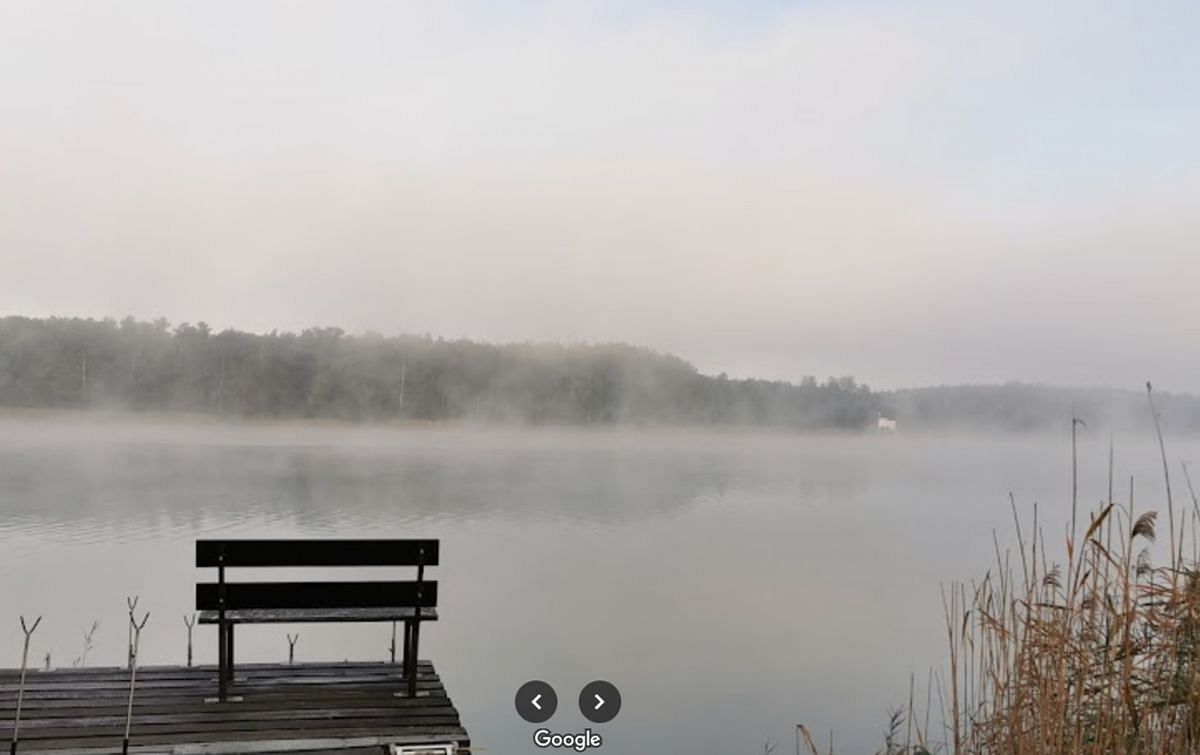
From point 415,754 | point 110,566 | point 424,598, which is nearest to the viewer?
point 415,754

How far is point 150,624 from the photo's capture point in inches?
482

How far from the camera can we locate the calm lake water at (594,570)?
9922 mm

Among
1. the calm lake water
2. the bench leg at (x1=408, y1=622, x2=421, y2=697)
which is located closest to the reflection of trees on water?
the calm lake water

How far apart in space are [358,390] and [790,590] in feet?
127

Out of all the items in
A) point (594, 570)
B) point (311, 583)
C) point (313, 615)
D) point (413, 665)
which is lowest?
point (594, 570)

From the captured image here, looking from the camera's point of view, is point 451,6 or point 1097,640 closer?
point 1097,640

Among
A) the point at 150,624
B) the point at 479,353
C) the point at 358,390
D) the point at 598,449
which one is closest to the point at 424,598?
the point at 150,624

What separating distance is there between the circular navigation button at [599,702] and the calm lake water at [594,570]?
0.14 meters

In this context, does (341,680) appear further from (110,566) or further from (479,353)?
(479,353)

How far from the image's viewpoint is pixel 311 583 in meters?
4.70

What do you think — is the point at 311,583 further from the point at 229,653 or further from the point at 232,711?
the point at 232,711

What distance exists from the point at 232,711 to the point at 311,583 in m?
0.58

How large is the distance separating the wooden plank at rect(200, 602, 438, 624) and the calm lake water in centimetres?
301

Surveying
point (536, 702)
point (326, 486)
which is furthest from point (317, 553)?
point (326, 486)
